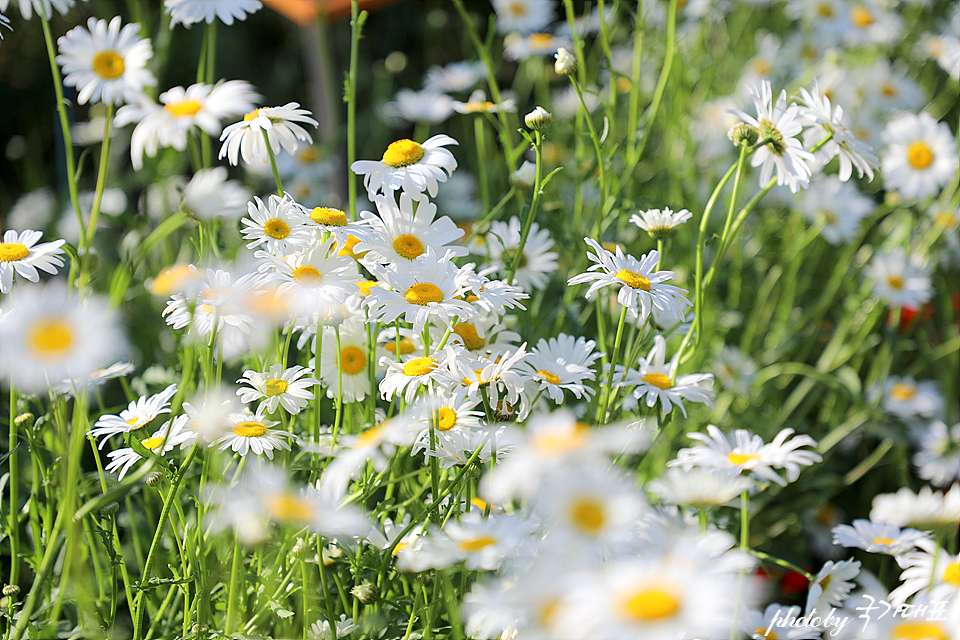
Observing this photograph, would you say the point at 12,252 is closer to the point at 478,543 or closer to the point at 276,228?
the point at 276,228

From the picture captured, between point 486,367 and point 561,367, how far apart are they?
15cm

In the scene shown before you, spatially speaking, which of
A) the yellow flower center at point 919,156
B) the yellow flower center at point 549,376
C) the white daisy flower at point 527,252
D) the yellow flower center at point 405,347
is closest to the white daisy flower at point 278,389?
the yellow flower center at point 405,347

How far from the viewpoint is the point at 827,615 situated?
2.33 ft

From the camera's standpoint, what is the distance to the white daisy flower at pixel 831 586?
705 mm

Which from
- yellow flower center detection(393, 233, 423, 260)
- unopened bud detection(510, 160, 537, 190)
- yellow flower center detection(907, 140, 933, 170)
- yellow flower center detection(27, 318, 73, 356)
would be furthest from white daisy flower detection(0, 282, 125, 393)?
yellow flower center detection(907, 140, 933, 170)

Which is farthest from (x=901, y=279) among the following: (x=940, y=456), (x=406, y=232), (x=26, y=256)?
(x=26, y=256)

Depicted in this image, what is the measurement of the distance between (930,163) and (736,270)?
370 mm

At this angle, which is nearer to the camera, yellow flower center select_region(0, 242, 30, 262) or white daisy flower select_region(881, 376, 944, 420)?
yellow flower center select_region(0, 242, 30, 262)

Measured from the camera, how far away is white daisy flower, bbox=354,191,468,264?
681mm

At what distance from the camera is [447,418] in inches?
24.2

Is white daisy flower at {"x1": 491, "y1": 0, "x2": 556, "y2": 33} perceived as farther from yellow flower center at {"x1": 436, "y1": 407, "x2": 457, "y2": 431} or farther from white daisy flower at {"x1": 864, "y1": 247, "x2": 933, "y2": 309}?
yellow flower center at {"x1": 436, "y1": 407, "x2": 457, "y2": 431}

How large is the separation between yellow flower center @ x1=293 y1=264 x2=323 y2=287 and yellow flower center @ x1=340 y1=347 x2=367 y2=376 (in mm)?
128

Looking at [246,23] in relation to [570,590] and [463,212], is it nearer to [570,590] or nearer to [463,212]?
[463,212]

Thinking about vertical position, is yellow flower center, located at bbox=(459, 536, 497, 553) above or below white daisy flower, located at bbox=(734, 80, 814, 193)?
below
